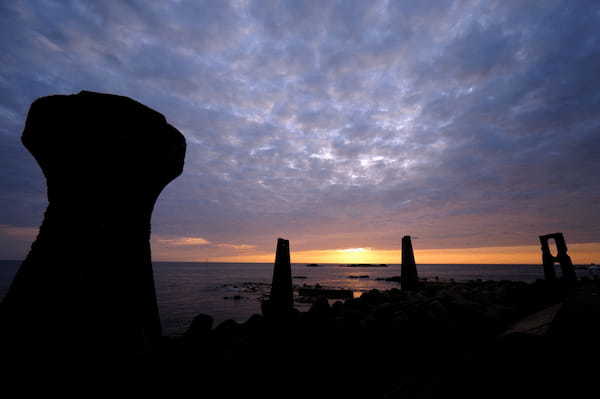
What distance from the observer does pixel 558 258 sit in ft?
39.0

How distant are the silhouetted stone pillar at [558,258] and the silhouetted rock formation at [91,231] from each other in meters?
15.1

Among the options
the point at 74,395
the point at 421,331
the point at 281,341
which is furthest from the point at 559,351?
the point at 74,395

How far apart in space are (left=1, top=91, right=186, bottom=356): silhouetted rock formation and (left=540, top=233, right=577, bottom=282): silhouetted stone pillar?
49.7 ft

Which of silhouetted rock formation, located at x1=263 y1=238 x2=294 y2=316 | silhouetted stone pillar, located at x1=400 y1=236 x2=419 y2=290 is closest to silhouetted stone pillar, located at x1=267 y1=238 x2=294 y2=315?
silhouetted rock formation, located at x1=263 y1=238 x2=294 y2=316

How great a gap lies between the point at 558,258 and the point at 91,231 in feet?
54.2

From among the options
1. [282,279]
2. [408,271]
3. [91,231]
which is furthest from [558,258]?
[91,231]

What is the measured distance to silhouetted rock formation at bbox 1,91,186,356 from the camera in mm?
2873

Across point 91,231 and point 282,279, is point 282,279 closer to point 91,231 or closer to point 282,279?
point 282,279

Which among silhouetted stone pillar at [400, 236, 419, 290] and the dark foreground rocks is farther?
silhouetted stone pillar at [400, 236, 419, 290]

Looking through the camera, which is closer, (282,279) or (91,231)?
(91,231)

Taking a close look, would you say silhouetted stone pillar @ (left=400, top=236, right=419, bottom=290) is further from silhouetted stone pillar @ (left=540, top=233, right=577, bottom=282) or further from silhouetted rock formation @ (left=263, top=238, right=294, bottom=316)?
silhouetted rock formation @ (left=263, top=238, right=294, bottom=316)

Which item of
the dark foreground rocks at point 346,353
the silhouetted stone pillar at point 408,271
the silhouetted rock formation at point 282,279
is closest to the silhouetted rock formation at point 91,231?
the dark foreground rocks at point 346,353

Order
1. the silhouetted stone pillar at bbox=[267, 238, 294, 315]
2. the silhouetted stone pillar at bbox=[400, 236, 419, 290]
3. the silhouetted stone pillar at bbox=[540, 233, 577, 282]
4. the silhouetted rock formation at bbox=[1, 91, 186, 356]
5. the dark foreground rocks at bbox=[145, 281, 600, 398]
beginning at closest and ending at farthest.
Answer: the dark foreground rocks at bbox=[145, 281, 600, 398] → the silhouetted rock formation at bbox=[1, 91, 186, 356] → the silhouetted stone pillar at bbox=[267, 238, 294, 315] → the silhouetted stone pillar at bbox=[540, 233, 577, 282] → the silhouetted stone pillar at bbox=[400, 236, 419, 290]

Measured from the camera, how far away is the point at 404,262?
12516mm
